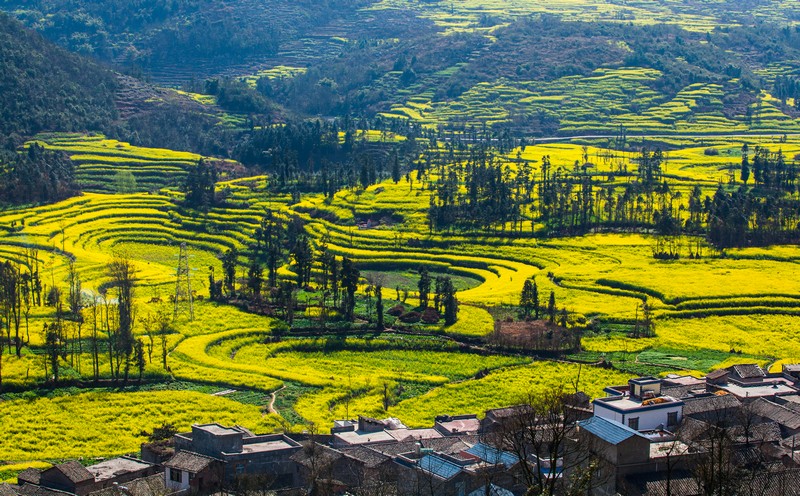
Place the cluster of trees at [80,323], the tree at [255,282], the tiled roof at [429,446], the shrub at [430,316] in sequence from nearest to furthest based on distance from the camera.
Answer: the tiled roof at [429,446] < the cluster of trees at [80,323] < the shrub at [430,316] < the tree at [255,282]

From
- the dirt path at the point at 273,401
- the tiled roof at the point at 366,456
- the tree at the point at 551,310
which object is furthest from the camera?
the tree at the point at 551,310

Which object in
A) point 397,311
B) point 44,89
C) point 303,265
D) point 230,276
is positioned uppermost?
point 44,89

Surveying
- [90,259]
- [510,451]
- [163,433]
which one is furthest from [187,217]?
[510,451]

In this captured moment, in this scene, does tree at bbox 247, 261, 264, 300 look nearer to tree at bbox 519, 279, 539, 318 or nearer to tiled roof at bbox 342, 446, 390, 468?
tree at bbox 519, 279, 539, 318

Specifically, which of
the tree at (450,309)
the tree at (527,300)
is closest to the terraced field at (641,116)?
the tree at (527,300)

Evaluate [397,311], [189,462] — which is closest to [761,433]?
[189,462]

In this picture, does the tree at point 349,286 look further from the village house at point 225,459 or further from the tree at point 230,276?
the village house at point 225,459

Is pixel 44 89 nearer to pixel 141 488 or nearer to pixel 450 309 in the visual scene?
pixel 450 309
